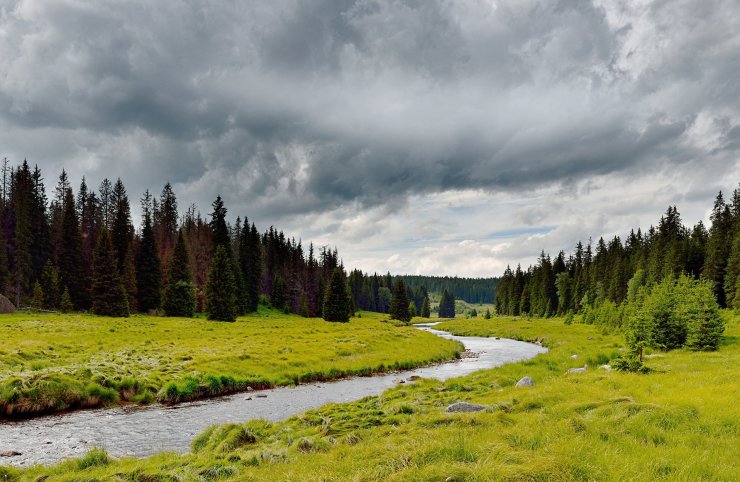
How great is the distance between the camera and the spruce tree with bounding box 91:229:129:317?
5919 cm

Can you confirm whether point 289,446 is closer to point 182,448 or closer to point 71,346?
point 182,448

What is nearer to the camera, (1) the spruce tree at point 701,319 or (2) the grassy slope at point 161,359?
(2) the grassy slope at point 161,359

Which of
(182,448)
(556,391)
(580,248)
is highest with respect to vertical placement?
(580,248)

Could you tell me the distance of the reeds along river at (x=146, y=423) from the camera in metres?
14.2

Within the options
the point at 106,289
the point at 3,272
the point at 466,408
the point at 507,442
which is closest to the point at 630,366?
the point at 466,408

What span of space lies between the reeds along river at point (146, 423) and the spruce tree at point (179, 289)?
159 ft

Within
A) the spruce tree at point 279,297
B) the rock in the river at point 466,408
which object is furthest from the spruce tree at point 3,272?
the rock in the river at point 466,408

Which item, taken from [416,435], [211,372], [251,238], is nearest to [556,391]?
[416,435]

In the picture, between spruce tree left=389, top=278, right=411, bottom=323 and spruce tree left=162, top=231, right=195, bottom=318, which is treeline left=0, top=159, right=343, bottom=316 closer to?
spruce tree left=162, top=231, right=195, bottom=318

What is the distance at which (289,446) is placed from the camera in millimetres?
12148

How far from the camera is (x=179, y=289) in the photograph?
6762 centimetres

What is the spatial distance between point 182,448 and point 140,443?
1.91 m

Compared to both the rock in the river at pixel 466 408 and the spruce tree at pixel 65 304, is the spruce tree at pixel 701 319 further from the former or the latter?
the spruce tree at pixel 65 304

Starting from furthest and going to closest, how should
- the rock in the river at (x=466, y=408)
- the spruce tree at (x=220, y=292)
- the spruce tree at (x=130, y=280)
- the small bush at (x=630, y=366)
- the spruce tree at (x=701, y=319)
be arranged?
the spruce tree at (x=130, y=280) → the spruce tree at (x=220, y=292) → the spruce tree at (x=701, y=319) → the small bush at (x=630, y=366) → the rock in the river at (x=466, y=408)
